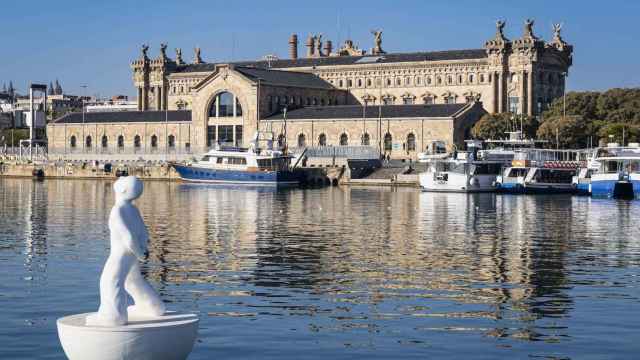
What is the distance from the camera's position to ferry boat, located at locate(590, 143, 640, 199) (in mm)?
81625

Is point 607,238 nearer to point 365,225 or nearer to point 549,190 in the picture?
point 365,225

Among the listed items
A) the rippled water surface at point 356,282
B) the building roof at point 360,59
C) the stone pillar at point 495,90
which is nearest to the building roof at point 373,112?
the stone pillar at point 495,90

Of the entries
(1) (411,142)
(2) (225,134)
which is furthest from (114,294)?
(2) (225,134)

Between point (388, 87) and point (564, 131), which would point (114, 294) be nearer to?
point (564, 131)

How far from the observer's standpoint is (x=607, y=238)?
43.9m

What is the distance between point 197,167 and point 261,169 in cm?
686

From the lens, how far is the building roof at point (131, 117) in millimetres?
137250

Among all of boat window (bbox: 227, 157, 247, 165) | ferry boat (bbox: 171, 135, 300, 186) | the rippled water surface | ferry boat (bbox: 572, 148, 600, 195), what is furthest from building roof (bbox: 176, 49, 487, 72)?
the rippled water surface

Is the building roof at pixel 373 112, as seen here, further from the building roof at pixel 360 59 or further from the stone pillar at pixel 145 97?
the stone pillar at pixel 145 97

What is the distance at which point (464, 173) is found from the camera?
299 ft

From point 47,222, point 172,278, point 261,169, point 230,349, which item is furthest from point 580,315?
point 261,169

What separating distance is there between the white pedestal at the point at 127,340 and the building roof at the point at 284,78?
112207mm

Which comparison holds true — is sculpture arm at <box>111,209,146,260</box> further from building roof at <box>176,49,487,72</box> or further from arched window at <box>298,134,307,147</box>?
building roof at <box>176,49,487,72</box>

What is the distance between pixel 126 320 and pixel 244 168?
3480 inches
